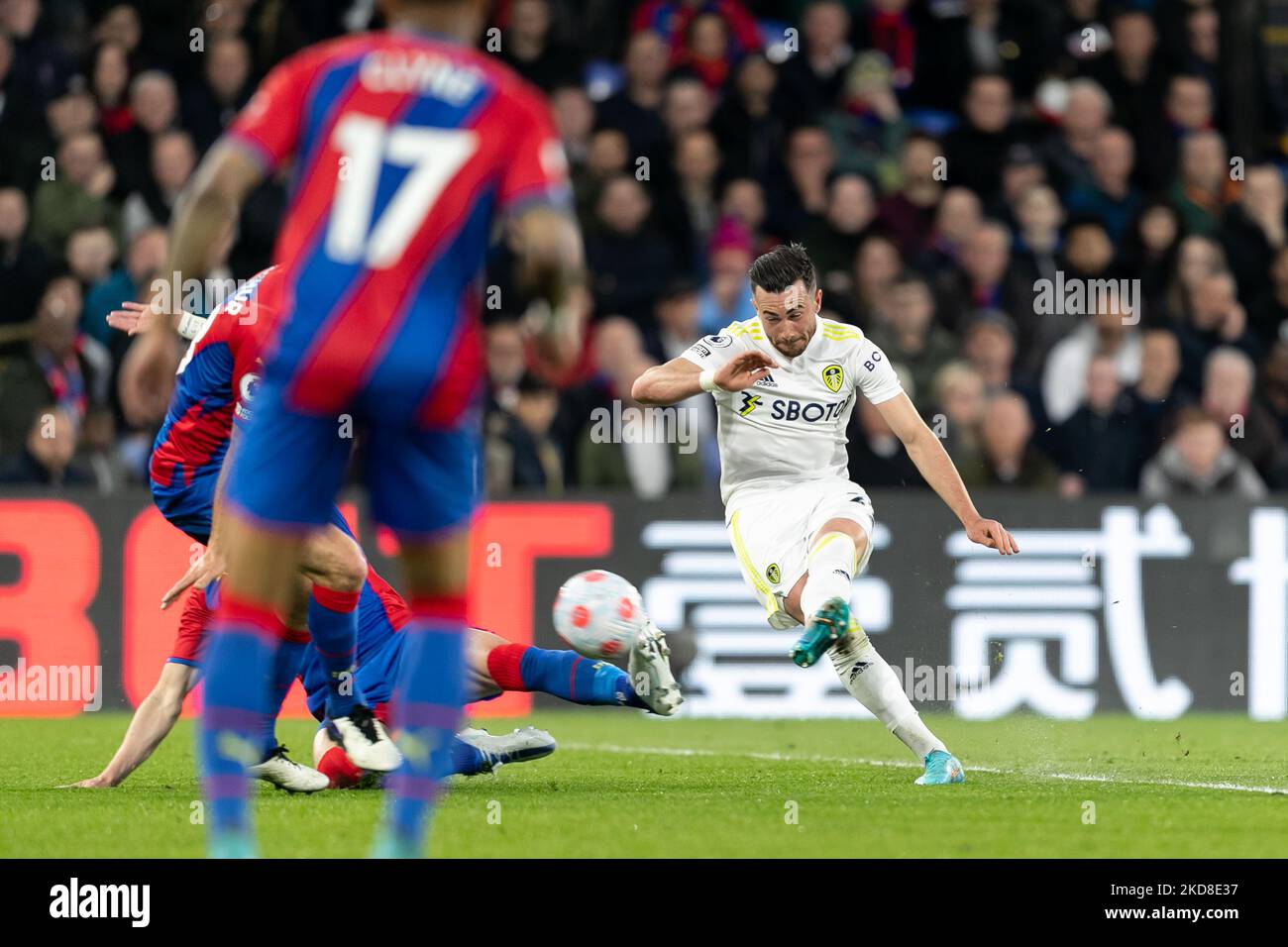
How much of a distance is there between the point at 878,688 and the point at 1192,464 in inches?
230

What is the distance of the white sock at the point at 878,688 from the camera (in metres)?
8.04

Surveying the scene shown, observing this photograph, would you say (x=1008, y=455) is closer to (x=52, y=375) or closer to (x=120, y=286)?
(x=120, y=286)

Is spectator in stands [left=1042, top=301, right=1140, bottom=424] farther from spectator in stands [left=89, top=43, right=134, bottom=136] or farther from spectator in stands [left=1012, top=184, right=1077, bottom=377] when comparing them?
spectator in stands [left=89, top=43, right=134, bottom=136]

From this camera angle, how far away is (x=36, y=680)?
11867 mm

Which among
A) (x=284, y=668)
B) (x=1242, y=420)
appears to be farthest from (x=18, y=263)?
(x=1242, y=420)

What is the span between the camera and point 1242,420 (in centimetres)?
1355

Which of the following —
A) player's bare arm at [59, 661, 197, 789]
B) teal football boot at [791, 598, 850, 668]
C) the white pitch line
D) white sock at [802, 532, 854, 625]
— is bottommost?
the white pitch line

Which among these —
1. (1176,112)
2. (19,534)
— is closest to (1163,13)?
(1176,112)

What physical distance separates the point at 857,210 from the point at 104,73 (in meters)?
4.90

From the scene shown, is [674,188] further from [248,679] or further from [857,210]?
[248,679]

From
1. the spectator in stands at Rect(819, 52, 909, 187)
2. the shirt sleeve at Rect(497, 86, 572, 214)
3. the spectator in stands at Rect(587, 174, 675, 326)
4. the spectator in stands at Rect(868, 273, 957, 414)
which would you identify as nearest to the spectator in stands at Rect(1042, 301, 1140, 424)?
the spectator in stands at Rect(868, 273, 957, 414)

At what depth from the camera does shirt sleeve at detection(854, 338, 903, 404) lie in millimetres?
8391

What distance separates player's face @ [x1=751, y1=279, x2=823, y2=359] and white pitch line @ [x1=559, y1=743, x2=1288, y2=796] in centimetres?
193

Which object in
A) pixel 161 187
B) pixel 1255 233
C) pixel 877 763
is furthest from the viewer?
pixel 1255 233
